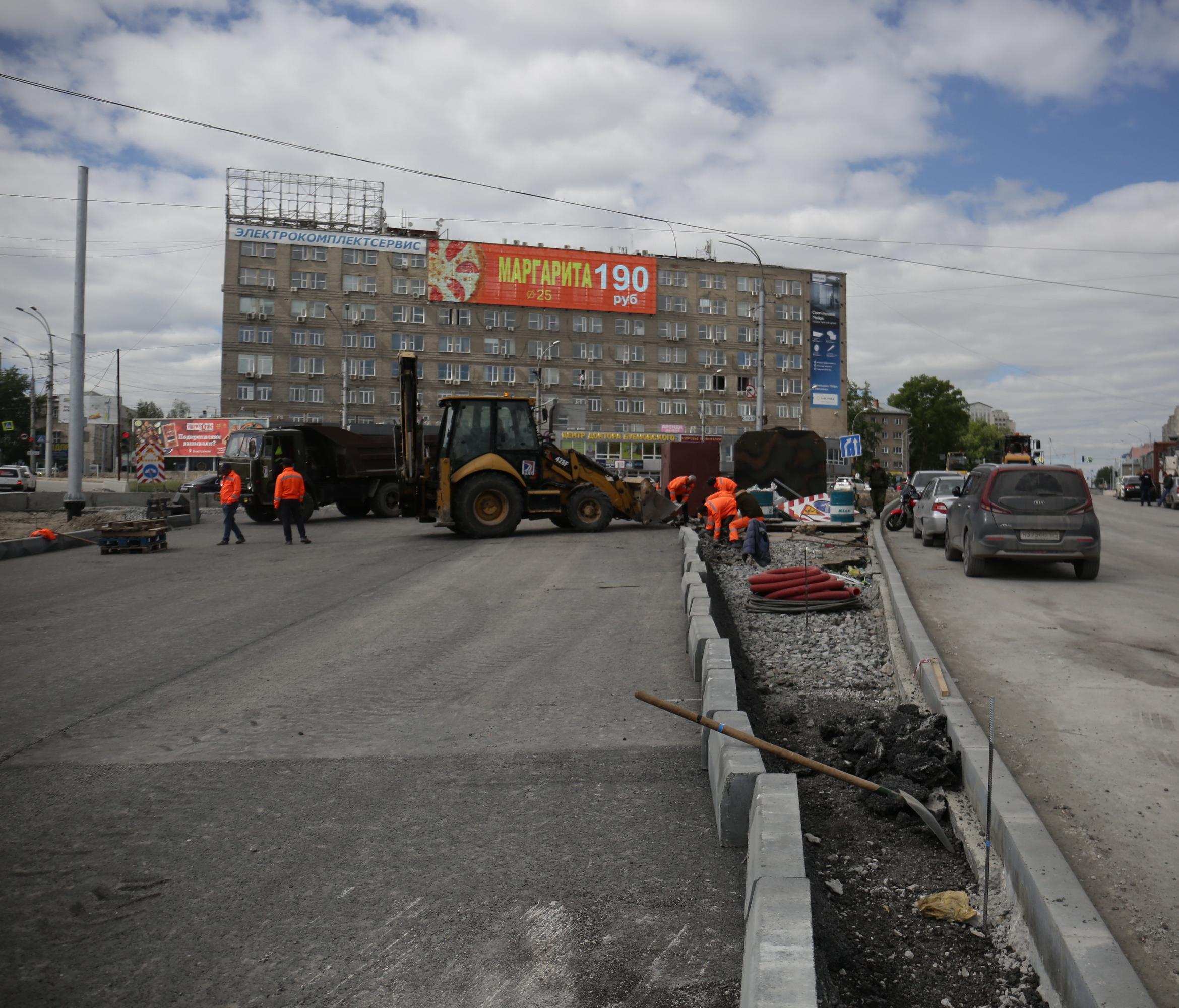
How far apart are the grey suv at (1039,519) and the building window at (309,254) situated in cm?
7892

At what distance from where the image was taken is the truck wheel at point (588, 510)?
2005cm

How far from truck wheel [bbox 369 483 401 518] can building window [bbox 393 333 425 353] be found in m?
61.9

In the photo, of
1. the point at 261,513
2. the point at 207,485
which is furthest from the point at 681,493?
the point at 207,485

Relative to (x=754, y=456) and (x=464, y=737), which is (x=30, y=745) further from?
(x=754, y=456)

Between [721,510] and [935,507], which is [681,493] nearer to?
[721,510]

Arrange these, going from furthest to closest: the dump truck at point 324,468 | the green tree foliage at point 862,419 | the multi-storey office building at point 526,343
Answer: the green tree foliage at point 862,419
the multi-storey office building at point 526,343
the dump truck at point 324,468

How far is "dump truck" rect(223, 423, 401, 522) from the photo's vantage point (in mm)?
25047

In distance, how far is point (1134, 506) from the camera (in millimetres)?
47281

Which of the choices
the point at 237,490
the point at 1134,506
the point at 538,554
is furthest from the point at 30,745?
the point at 1134,506

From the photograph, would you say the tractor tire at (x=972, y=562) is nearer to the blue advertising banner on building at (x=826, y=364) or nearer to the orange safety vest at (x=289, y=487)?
the orange safety vest at (x=289, y=487)

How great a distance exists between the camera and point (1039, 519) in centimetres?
1366

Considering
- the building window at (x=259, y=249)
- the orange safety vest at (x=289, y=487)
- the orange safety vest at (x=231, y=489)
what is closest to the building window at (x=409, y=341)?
the building window at (x=259, y=249)

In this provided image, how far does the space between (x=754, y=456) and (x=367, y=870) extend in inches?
1012

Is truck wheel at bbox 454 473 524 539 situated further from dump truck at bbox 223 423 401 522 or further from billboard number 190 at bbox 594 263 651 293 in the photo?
billboard number 190 at bbox 594 263 651 293
